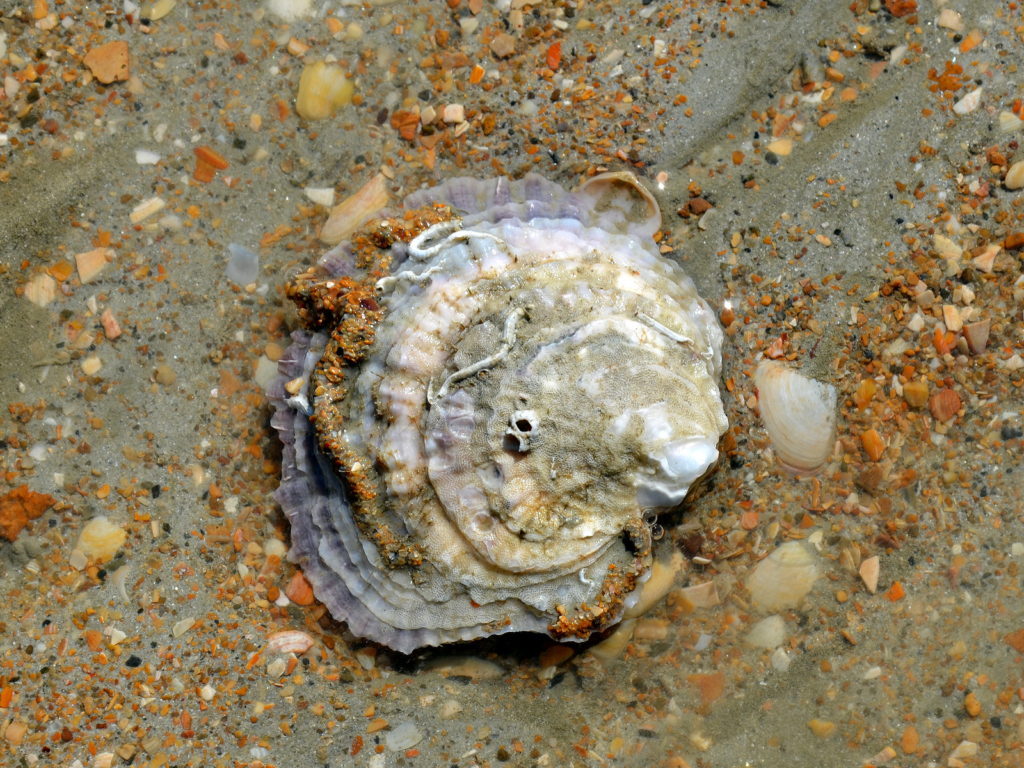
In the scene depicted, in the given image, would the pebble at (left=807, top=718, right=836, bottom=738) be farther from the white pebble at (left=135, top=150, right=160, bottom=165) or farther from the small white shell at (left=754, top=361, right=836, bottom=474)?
the white pebble at (left=135, top=150, right=160, bottom=165)

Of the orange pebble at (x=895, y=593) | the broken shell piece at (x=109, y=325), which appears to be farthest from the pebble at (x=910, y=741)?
the broken shell piece at (x=109, y=325)

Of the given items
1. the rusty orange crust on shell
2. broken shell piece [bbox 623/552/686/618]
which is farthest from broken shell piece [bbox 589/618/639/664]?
the rusty orange crust on shell

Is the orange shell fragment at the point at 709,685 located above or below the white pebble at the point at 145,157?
below

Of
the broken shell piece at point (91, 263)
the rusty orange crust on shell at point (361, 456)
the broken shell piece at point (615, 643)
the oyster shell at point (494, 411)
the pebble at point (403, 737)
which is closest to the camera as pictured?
the oyster shell at point (494, 411)

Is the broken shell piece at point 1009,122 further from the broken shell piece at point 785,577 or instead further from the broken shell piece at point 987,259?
the broken shell piece at point 785,577

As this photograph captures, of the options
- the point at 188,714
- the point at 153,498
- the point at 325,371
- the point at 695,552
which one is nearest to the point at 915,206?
the point at 695,552

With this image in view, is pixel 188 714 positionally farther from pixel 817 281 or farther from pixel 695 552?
pixel 817 281
